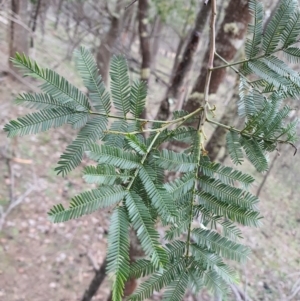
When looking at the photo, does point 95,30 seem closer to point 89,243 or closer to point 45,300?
point 89,243

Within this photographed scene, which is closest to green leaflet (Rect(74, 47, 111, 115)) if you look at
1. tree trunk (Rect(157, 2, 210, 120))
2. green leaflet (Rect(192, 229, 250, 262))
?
green leaflet (Rect(192, 229, 250, 262))

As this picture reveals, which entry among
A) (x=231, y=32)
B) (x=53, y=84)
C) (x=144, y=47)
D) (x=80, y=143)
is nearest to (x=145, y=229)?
(x=80, y=143)

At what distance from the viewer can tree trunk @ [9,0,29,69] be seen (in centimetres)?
409

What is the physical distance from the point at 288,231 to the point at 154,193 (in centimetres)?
473

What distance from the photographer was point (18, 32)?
5.01 m

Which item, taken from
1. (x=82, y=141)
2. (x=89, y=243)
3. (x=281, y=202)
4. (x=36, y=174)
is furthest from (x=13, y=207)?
(x=281, y=202)

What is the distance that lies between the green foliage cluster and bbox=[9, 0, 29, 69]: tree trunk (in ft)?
12.0

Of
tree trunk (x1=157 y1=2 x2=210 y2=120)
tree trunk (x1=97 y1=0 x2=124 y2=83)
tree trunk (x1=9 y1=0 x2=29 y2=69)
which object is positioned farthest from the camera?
tree trunk (x1=97 y1=0 x2=124 y2=83)

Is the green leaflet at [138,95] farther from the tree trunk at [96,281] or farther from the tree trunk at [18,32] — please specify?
the tree trunk at [18,32]

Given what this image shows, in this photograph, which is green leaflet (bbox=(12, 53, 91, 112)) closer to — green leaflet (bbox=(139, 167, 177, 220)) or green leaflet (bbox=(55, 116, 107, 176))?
green leaflet (bbox=(55, 116, 107, 176))

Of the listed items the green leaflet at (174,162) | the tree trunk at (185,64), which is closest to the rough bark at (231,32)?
the tree trunk at (185,64)

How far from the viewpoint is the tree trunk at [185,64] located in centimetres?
263

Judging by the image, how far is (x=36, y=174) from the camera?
4809mm

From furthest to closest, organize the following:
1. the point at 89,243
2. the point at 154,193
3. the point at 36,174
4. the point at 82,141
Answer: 1. the point at 36,174
2. the point at 89,243
3. the point at 82,141
4. the point at 154,193
